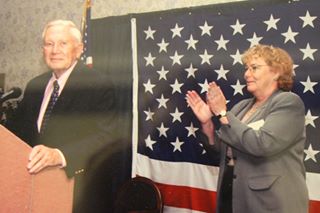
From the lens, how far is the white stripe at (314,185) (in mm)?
1394

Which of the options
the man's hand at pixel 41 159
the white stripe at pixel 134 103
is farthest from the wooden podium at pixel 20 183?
the white stripe at pixel 134 103

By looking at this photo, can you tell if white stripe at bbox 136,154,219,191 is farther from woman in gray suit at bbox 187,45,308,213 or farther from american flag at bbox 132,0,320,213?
woman in gray suit at bbox 187,45,308,213

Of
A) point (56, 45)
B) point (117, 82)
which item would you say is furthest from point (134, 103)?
point (56, 45)

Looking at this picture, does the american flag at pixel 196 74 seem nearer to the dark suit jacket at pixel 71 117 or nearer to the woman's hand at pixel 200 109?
the woman's hand at pixel 200 109

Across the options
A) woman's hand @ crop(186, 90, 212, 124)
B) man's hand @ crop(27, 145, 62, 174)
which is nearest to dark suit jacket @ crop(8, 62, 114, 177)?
man's hand @ crop(27, 145, 62, 174)

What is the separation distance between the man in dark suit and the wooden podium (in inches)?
8.7

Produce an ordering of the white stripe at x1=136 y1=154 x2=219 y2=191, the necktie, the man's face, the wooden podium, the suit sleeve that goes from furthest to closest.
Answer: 1. the white stripe at x1=136 y1=154 x2=219 y2=191
2. the man's face
3. the necktie
4. the suit sleeve
5. the wooden podium

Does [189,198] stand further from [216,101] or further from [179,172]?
[216,101]

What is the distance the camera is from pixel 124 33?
76.9 inches

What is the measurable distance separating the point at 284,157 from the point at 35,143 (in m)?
0.80

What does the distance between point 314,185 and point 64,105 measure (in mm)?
973

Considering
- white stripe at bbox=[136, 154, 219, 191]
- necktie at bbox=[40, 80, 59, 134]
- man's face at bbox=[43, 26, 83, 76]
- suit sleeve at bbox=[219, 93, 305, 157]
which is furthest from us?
white stripe at bbox=[136, 154, 219, 191]

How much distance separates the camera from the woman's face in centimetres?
124

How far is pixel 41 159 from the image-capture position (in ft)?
2.67
